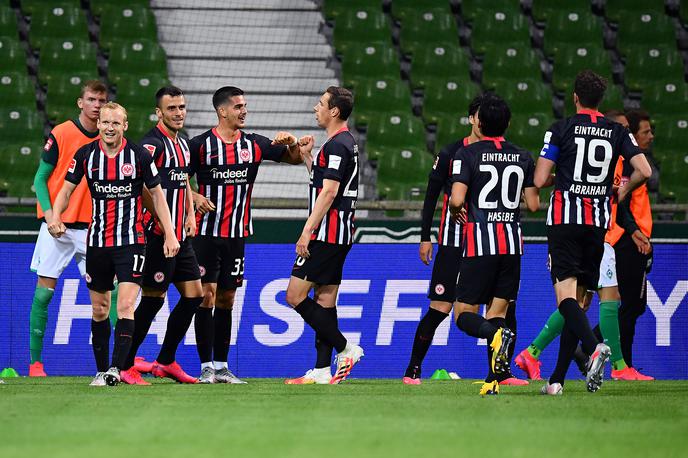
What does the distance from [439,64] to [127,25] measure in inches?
148

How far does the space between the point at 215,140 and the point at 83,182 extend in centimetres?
122

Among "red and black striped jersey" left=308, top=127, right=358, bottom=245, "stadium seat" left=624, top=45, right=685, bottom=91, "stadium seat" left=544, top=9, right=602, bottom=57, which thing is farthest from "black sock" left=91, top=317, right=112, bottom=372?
"stadium seat" left=544, top=9, right=602, bottom=57

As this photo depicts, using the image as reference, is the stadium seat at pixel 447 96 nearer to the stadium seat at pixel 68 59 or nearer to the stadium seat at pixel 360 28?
the stadium seat at pixel 360 28

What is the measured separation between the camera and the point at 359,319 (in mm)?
10039

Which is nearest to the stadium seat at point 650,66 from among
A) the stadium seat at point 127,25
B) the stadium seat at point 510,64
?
the stadium seat at point 510,64

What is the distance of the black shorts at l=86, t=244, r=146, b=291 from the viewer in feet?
25.3

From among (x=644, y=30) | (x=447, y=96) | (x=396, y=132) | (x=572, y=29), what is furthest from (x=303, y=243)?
(x=644, y=30)

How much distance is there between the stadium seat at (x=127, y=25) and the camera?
48.2ft

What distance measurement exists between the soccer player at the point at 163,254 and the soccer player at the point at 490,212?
193cm

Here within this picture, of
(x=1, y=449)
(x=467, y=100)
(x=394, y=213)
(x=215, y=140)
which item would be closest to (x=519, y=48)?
(x=467, y=100)

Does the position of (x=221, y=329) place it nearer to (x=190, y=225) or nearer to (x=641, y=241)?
(x=190, y=225)

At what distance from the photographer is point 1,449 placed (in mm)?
4535

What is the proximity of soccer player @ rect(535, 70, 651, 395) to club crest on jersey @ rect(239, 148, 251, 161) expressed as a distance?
7.42ft

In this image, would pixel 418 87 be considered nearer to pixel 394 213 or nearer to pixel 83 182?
pixel 394 213
